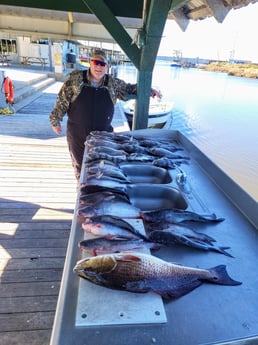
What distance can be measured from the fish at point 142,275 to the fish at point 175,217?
360mm

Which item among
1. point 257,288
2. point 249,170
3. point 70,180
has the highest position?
point 257,288

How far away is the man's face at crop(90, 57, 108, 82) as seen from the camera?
103 inches

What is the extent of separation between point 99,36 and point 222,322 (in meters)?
10.6

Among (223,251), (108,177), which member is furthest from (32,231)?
(223,251)

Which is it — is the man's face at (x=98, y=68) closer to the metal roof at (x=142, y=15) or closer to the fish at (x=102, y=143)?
the metal roof at (x=142, y=15)

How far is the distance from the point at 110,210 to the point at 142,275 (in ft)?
1.58

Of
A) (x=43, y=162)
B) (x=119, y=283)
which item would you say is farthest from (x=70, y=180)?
(x=119, y=283)

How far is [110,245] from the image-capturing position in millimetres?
1170

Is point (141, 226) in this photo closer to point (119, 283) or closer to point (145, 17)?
point (119, 283)

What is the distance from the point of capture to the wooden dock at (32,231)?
1.92m

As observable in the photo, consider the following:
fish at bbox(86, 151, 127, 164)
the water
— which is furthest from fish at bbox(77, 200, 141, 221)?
the water

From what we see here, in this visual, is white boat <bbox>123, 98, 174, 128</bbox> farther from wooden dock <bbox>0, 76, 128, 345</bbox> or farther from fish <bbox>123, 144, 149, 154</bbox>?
fish <bbox>123, 144, 149, 154</bbox>

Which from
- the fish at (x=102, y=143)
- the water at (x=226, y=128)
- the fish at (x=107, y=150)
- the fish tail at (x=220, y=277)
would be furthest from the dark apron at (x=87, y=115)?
the water at (x=226, y=128)

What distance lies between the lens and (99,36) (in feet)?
32.3
